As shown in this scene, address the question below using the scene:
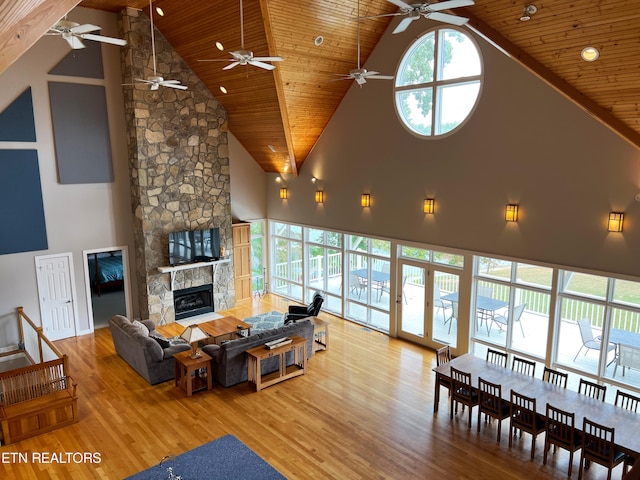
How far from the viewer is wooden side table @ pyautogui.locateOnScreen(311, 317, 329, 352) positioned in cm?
952

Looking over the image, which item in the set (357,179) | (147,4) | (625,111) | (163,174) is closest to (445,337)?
(357,179)

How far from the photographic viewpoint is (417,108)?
9.04 meters

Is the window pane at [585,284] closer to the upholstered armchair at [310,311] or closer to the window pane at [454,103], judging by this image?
the window pane at [454,103]

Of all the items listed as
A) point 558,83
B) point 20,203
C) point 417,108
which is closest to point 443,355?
point 558,83

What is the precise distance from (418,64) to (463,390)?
19.4ft

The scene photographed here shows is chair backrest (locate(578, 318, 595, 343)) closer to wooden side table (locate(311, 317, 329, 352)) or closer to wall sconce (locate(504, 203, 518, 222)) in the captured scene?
wall sconce (locate(504, 203, 518, 222))

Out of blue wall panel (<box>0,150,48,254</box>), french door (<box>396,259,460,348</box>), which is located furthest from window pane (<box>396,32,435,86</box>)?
blue wall panel (<box>0,150,48,254</box>)

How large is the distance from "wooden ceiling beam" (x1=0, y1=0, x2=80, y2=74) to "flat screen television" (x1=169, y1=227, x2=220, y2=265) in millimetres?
9125

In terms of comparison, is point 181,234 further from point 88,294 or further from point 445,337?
point 445,337

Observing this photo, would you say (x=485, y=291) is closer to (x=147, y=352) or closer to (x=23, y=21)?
(x=147, y=352)

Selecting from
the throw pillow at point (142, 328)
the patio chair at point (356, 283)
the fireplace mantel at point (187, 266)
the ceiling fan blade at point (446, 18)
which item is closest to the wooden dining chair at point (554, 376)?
the patio chair at point (356, 283)

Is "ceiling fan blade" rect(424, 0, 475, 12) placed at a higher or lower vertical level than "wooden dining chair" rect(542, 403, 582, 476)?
higher

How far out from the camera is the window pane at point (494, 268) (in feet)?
27.1

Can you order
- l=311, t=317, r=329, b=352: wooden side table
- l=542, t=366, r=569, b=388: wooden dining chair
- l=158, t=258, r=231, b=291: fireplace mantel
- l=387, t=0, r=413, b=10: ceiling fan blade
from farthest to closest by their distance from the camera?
1. l=158, t=258, r=231, b=291: fireplace mantel
2. l=311, t=317, r=329, b=352: wooden side table
3. l=542, t=366, r=569, b=388: wooden dining chair
4. l=387, t=0, r=413, b=10: ceiling fan blade
